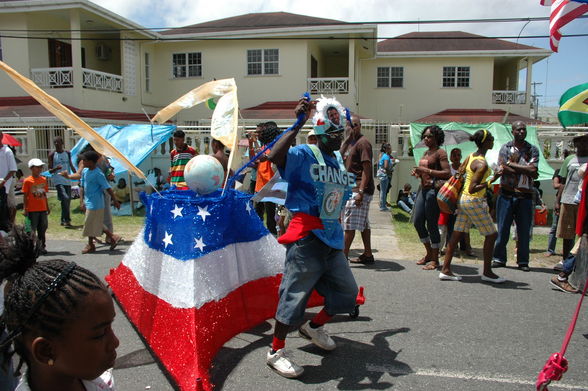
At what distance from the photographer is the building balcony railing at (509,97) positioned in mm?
24625

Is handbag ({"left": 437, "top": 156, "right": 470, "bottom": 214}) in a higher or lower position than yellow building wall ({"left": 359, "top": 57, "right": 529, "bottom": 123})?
lower

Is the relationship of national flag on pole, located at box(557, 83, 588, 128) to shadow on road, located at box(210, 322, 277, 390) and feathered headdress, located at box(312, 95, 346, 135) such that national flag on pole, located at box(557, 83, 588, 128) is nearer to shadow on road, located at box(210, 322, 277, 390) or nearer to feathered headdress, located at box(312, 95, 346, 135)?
feathered headdress, located at box(312, 95, 346, 135)

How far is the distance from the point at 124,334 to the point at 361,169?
11.8 ft

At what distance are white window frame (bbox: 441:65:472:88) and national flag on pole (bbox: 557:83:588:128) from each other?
825 inches

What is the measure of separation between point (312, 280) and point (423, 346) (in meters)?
1.26

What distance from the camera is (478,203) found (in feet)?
18.9

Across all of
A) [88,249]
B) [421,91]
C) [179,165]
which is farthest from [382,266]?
[421,91]

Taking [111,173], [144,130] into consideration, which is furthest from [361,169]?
[144,130]

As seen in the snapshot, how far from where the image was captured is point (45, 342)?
1.49m

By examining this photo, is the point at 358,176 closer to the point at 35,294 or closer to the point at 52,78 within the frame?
the point at 35,294

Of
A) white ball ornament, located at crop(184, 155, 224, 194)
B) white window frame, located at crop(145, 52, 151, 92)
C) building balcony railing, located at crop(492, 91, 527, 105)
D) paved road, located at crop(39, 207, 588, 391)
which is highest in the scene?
white window frame, located at crop(145, 52, 151, 92)

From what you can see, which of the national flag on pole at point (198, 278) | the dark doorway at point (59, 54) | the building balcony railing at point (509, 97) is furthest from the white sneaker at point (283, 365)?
the building balcony railing at point (509, 97)

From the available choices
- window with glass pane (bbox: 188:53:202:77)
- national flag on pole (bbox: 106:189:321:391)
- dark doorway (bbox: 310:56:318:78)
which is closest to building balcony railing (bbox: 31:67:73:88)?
window with glass pane (bbox: 188:53:202:77)

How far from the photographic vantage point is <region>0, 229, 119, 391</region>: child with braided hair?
150 centimetres
